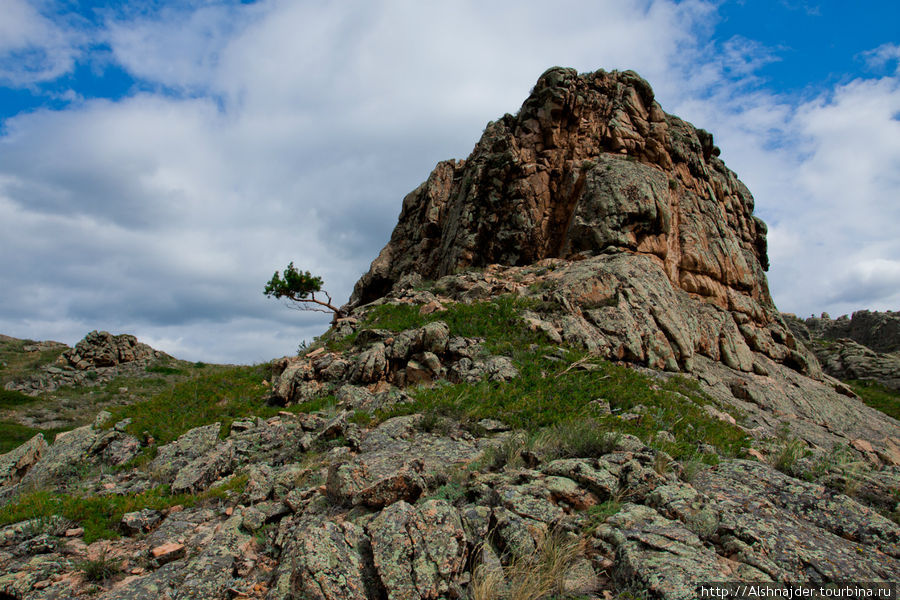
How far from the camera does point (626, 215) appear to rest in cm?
2142

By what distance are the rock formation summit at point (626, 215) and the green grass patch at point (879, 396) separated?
18.6 feet

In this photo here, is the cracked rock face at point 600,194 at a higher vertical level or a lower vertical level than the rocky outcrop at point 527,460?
higher

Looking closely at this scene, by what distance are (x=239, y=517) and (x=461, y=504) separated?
3.08 meters

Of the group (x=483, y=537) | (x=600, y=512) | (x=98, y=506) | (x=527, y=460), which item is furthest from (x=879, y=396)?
(x=98, y=506)

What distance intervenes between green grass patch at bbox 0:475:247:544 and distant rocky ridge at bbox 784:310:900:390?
43352 mm

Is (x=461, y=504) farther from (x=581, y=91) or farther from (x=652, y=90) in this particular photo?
(x=652, y=90)

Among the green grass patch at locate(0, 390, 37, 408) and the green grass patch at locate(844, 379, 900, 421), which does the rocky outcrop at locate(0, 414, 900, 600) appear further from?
the green grass patch at locate(844, 379, 900, 421)

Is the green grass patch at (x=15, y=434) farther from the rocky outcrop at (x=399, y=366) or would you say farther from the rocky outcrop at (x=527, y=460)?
the rocky outcrop at (x=399, y=366)

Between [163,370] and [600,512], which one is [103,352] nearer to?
[163,370]

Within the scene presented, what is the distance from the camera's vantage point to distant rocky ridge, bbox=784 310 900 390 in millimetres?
34062

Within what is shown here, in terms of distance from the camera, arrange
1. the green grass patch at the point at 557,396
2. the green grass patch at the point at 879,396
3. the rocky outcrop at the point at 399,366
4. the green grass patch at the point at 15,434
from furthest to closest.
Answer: the green grass patch at the point at 879,396
the green grass patch at the point at 15,434
the rocky outcrop at the point at 399,366
the green grass patch at the point at 557,396

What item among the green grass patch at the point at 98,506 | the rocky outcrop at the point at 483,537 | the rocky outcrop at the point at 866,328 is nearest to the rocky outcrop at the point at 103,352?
the green grass patch at the point at 98,506

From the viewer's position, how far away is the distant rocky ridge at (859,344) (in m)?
34.1

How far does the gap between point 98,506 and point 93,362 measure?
2887 centimetres
